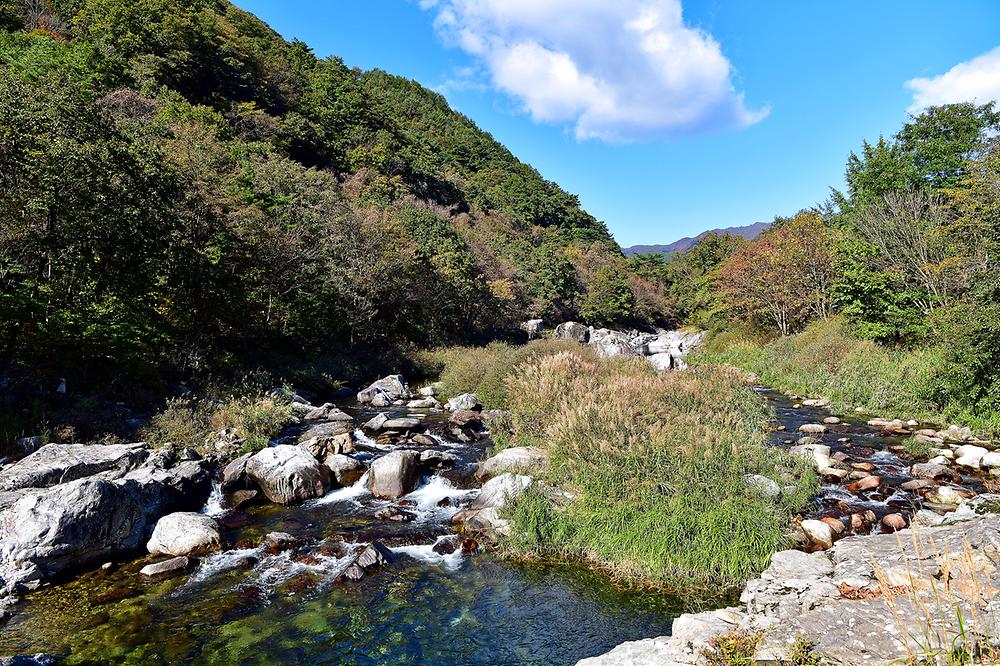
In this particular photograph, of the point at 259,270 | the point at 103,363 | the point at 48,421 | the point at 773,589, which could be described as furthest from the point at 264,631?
the point at 259,270

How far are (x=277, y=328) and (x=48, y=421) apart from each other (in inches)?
483

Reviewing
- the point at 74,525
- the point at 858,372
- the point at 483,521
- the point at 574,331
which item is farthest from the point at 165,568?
the point at 574,331

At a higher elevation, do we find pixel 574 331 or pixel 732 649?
pixel 574 331

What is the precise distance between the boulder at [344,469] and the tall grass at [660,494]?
4266 millimetres

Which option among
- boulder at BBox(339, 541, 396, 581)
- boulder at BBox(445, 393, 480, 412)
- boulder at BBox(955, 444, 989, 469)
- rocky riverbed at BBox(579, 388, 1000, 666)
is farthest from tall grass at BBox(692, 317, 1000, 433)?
boulder at BBox(339, 541, 396, 581)

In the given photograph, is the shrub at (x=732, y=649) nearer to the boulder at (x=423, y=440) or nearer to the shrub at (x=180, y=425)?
the boulder at (x=423, y=440)

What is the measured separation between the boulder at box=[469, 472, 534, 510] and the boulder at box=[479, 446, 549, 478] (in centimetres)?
47

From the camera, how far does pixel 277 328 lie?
944 inches

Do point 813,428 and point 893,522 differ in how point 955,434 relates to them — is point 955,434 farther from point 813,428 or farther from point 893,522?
point 893,522

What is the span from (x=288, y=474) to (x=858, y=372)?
64.2 feet

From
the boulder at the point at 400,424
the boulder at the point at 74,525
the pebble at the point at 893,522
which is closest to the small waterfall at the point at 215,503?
the boulder at the point at 74,525

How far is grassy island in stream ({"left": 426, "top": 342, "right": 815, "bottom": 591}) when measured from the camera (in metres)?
7.28

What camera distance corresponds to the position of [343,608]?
22.6ft

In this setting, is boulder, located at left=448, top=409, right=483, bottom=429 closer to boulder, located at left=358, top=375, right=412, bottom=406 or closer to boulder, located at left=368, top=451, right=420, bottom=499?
boulder, located at left=358, top=375, right=412, bottom=406
